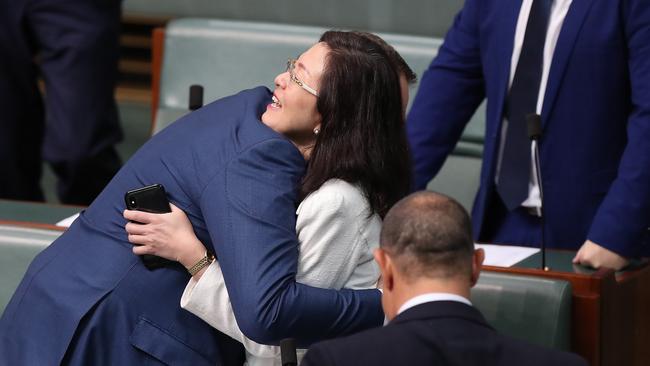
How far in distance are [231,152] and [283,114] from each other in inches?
6.2

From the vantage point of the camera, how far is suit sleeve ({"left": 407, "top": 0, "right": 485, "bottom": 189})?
3.50m

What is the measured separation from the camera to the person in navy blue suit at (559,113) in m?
3.08

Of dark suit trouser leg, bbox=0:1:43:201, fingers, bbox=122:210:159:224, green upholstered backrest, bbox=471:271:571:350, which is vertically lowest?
dark suit trouser leg, bbox=0:1:43:201

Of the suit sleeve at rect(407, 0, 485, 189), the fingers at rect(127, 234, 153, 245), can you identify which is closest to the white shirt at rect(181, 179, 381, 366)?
the fingers at rect(127, 234, 153, 245)

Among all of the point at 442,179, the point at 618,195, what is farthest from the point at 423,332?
the point at 442,179

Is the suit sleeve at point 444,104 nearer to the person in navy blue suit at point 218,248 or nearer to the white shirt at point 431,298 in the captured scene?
the person in navy blue suit at point 218,248

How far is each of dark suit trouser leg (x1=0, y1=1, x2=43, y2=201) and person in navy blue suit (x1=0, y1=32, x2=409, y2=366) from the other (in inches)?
90.6

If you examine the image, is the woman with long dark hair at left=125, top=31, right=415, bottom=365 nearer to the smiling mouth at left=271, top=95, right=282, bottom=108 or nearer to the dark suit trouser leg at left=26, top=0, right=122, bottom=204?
the smiling mouth at left=271, top=95, right=282, bottom=108

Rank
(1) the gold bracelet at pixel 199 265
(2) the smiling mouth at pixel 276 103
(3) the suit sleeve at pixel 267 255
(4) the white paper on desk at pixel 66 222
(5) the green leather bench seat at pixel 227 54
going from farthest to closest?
1. (5) the green leather bench seat at pixel 227 54
2. (4) the white paper on desk at pixel 66 222
3. (2) the smiling mouth at pixel 276 103
4. (1) the gold bracelet at pixel 199 265
5. (3) the suit sleeve at pixel 267 255

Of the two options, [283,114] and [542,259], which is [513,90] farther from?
[283,114]

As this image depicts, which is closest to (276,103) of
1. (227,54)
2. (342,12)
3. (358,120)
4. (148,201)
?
(358,120)

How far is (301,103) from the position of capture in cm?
246

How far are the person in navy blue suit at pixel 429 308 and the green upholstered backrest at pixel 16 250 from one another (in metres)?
1.11

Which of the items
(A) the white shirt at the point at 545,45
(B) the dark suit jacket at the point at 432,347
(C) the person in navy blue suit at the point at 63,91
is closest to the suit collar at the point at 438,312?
(B) the dark suit jacket at the point at 432,347
